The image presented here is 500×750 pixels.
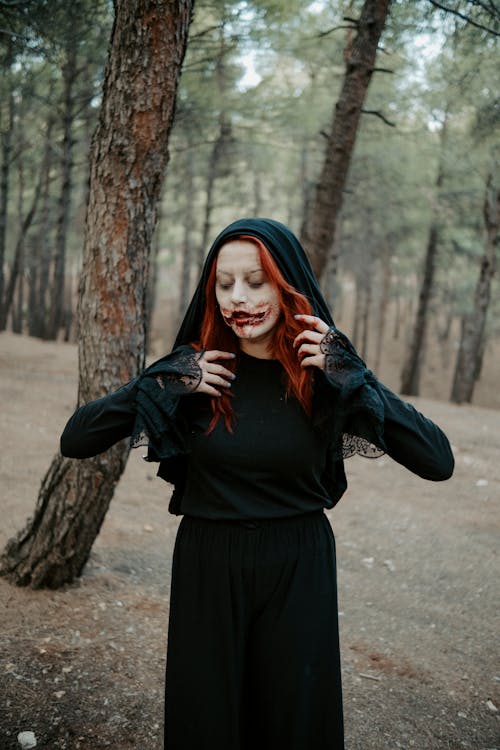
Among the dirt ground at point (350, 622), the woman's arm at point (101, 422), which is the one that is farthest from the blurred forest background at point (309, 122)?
the woman's arm at point (101, 422)

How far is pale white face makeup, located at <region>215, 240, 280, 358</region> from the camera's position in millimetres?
2043

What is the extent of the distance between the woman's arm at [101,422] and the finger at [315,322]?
0.58 meters

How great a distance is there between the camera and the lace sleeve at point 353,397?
190cm

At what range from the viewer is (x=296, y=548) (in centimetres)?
208

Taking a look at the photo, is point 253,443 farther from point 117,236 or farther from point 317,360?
point 117,236

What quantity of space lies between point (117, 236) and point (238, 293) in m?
1.73

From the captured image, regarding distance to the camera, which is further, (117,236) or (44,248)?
(44,248)

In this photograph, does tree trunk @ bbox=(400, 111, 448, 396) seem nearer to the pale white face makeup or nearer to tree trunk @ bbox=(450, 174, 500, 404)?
tree trunk @ bbox=(450, 174, 500, 404)

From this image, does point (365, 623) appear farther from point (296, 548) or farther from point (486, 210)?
point (486, 210)

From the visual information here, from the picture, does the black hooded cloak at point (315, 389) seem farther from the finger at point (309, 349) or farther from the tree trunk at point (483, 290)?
the tree trunk at point (483, 290)

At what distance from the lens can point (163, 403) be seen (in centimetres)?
199

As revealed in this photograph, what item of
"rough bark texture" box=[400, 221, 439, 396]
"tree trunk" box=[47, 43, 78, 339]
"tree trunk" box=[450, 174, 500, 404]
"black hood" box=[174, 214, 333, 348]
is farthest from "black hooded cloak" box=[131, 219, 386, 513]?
"rough bark texture" box=[400, 221, 439, 396]

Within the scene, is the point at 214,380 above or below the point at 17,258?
below

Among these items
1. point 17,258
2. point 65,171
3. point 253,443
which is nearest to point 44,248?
point 17,258
